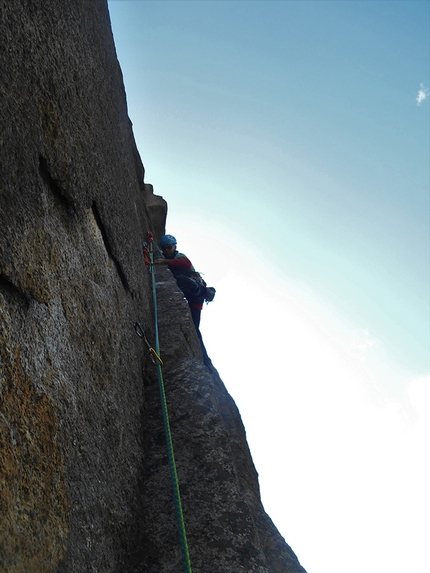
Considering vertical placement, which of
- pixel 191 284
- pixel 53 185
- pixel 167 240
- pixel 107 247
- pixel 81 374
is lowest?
pixel 81 374

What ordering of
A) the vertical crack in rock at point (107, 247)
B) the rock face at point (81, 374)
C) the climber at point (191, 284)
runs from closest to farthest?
the rock face at point (81, 374) → the vertical crack in rock at point (107, 247) → the climber at point (191, 284)

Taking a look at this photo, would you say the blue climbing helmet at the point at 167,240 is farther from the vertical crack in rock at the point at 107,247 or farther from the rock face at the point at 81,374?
the vertical crack in rock at the point at 107,247

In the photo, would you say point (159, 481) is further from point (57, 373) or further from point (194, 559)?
point (57, 373)

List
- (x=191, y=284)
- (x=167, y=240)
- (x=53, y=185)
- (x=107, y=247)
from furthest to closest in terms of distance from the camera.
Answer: (x=167, y=240) < (x=191, y=284) < (x=107, y=247) < (x=53, y=185)

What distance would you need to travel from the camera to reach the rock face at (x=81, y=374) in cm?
221

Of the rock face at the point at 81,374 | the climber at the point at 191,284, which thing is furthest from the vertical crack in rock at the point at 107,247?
the climber at the point at 191,284

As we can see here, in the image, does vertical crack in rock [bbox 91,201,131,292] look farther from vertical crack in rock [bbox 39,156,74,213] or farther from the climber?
the climber

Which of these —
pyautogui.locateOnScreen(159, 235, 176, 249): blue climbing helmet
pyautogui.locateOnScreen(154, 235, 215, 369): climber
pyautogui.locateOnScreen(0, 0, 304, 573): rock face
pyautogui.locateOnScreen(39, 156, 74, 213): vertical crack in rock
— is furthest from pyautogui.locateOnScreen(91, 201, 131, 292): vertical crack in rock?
pyautogui.locateOnScreen(159, 235, 176, 249): blue climbing helmet

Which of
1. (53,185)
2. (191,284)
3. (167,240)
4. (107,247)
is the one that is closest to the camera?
(53,185)

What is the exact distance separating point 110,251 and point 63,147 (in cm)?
130

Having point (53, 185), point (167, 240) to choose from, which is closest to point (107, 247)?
point (53, 185)

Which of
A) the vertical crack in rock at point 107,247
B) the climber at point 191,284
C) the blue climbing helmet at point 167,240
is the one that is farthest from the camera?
the blue climbing helmet at point 167,240

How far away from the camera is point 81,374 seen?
3.02 metres

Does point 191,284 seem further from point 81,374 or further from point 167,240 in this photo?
point 81,374
